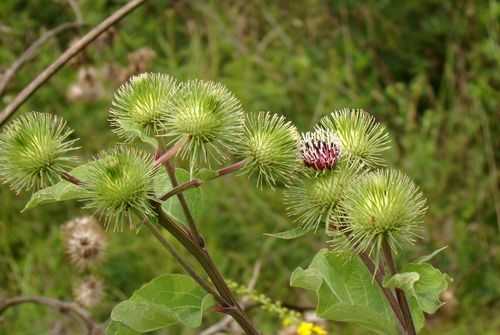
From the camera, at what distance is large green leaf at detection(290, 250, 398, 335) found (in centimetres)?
144

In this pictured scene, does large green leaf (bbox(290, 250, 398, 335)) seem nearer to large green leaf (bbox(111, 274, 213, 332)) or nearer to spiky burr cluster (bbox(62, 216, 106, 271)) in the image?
large green leaf (bbox(111, 274, 213, 332))

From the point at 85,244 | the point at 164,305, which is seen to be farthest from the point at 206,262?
the point at 85,244

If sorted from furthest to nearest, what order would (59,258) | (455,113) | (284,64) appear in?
(284,64) < (455,113) < (59,258)

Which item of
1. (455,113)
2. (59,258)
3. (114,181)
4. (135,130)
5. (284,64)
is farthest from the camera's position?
(284,64)

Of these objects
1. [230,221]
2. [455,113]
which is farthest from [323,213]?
[455,113]

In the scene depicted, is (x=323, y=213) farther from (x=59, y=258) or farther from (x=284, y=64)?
(x=284, y=64)

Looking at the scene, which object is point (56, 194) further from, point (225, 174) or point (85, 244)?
point (85, 244)

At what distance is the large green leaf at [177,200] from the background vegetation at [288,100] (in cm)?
175

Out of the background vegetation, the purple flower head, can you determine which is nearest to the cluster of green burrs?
the purple flower head

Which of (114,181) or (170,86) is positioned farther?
(170,86)

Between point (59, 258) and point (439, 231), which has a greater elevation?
point (59, 258)

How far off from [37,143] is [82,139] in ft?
10.7

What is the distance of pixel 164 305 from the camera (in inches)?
63.3

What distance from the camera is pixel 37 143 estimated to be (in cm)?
162
